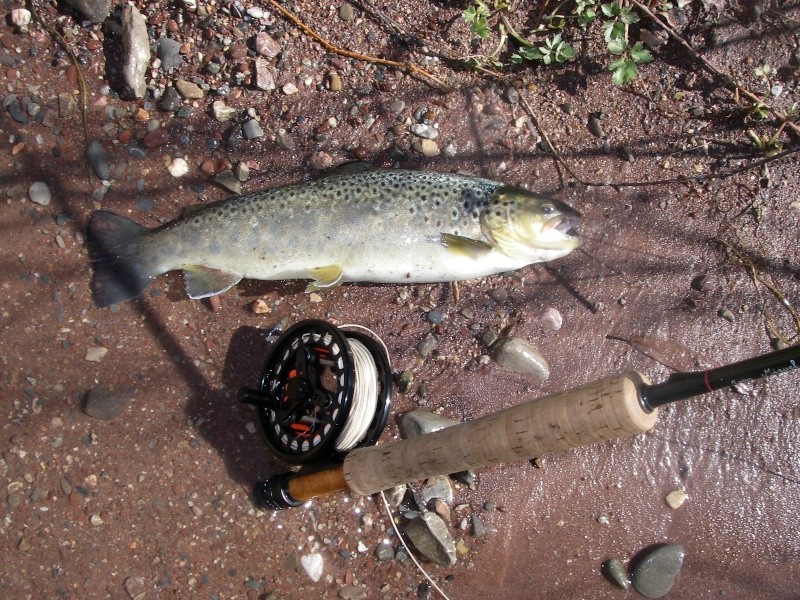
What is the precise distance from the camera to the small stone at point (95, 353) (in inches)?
129

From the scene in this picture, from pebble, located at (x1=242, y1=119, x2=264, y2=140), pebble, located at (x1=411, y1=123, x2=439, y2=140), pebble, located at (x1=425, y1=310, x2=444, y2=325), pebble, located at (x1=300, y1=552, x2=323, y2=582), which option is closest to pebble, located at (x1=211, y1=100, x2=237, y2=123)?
pebble, located at (x1=242, y1=119, x2=264, y2=140)

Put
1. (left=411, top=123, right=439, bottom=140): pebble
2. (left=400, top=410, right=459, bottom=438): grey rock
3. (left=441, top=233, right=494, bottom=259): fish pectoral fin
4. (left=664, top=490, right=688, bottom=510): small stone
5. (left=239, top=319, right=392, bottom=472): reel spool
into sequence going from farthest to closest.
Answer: (left=411, top=123, right=439, bottom=140): pebble, (left=664, top=490, right=688, bottom=510): small stone, (left=400, top=410, right=459, bottom=438): grey rock, (left=441, top=233, right=494, bottom=259): fish pectoral fin, (left=239, top=319, right=392, bottom=472): reel spool

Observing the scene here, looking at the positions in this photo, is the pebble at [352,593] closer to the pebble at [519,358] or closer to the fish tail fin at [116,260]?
the pebble at [519,358]

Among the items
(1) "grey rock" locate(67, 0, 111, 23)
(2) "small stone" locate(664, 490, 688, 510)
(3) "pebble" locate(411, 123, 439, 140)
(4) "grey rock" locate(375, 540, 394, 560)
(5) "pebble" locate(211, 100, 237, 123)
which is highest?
(1) "grey rock" locate(67, 0, 111, 23)

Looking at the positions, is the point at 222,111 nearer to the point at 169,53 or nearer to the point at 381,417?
the point at 169,53

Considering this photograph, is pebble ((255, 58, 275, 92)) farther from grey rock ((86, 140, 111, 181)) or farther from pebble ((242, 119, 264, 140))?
grey rock ((86, 140, 111, 181))

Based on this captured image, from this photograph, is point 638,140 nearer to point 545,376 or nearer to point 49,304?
point 545,376

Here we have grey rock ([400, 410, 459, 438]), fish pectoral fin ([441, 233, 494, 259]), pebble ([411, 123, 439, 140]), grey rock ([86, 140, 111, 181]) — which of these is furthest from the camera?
pebble ([411, 123, 439, 140])

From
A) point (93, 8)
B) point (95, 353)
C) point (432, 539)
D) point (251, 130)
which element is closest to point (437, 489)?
point (432, 539)

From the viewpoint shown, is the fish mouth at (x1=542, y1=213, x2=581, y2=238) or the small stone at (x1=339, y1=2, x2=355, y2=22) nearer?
the fish mouth at (x1=542, y1=213, x2=581, y2=238)

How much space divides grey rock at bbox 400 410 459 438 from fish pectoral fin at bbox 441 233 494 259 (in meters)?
0.88

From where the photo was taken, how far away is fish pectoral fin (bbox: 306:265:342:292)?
10.1 feet

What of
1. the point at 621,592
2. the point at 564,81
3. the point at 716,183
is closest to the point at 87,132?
the point at 564,81

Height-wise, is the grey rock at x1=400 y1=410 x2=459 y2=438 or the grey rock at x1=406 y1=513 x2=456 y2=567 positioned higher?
the grey rock at x1=400 y1=410 x2=459 y2=438
